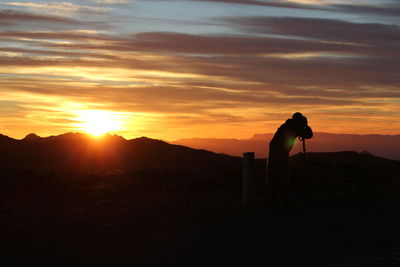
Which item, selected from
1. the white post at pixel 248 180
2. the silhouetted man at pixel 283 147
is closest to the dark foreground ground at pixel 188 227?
the white post at pixel 248 180

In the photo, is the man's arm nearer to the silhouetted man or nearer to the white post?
the silhouetted man

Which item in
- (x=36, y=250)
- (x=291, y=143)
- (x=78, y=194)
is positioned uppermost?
(x=291, y=143)

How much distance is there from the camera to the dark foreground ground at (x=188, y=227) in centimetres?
929

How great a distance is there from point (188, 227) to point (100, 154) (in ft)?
93.4

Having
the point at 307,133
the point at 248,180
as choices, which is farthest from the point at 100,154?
the point at 248,180

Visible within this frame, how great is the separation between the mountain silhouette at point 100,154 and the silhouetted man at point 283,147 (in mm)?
18243

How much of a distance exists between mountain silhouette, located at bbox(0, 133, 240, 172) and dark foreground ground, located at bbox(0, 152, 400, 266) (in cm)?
1685

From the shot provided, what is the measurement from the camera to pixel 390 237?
10953mm

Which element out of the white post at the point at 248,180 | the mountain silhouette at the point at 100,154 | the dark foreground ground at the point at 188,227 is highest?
the mountain silhouette at the point at 100,154

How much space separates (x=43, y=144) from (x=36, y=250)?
3367 centimetres

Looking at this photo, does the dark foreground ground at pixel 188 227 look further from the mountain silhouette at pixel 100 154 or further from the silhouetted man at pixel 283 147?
the mountain silhouette at pixel 100 154

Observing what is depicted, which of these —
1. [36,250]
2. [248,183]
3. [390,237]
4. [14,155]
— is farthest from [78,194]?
[14,155]

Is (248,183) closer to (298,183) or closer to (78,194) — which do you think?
(78,194)

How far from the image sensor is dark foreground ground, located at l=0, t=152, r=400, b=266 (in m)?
9.29
